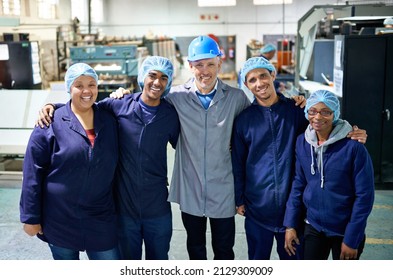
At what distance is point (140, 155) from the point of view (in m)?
2.19

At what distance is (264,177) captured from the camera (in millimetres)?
2211

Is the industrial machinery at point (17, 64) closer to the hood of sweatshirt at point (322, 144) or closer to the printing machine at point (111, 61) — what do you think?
the printing machine at point (111, 61)

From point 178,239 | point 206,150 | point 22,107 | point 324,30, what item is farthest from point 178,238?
point 324,30

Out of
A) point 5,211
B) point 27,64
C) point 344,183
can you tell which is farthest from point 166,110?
point 27,64

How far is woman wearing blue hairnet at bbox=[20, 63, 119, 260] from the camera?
196cm

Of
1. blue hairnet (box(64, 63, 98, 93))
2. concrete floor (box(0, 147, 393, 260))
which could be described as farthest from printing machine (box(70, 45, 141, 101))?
blue hairnet (box(64, 63, 98, 93))

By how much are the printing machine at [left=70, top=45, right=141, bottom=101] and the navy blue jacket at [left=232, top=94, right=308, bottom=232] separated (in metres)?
4.98

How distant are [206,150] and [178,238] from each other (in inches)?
61.0

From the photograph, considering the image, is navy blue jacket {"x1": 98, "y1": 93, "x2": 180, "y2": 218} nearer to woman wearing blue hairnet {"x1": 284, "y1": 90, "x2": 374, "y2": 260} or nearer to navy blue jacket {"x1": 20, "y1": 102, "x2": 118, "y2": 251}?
navy blue jacket {"x1": 20, "y1": 102, "x2": 118, "y2": 251}

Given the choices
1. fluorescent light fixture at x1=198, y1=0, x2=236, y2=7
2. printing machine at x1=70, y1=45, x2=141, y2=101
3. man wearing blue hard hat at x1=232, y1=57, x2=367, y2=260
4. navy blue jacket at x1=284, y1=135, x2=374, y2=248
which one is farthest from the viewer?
fluorescent light fixture at x1=198, y1=0, x2=236, y2=7

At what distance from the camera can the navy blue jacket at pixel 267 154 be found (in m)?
2.18

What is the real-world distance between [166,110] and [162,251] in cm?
80

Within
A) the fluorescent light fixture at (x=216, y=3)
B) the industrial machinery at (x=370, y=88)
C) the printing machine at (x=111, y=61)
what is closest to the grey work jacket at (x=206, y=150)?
the industrial machinery at (x=370, y=88)

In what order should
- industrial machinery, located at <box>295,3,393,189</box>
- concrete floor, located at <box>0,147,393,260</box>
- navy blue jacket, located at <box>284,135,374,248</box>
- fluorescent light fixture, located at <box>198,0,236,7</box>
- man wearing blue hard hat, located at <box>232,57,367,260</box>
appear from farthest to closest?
fluorescent light fixture, located at <box>198,0,236,7</box> < industrial machinery, located at <box>295,3,393,189</box> < concrete floor, located at <box>0,147,393,260</box> < man wearing blue hard hat, located at <box>232,57,367,260</box> < navy blue jacket, located at <box>284,135,374,248</box>
